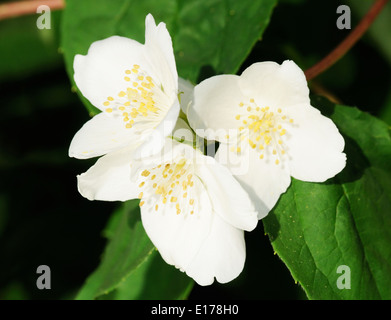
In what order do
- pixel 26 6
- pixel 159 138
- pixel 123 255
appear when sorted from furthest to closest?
1. pixel 26 6
2. pixel 123 255
3. pixel 159 138

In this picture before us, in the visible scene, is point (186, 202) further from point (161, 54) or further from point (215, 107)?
point (161, 54)

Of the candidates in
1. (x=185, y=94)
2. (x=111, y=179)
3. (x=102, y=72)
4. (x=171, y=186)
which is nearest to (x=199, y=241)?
(x=171, y=186)

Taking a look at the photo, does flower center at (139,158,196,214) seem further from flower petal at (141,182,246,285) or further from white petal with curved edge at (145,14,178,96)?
white petal with curved edge at (145,14,178,96)

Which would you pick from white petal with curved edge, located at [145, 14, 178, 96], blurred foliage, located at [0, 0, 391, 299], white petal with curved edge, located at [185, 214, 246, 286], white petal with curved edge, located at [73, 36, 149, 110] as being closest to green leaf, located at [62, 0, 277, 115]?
white petal with curved edge, located at [73, 36, 149, 110]

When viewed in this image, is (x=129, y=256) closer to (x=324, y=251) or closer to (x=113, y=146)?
(x=113, y=146)

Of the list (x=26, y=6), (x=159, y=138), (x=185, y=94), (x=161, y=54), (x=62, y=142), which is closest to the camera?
(x=159, y=138)
